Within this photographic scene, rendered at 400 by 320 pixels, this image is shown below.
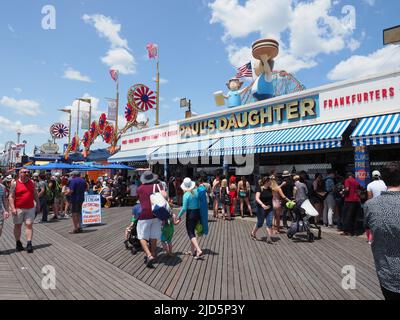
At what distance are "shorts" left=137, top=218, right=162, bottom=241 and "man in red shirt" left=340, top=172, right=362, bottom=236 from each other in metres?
5.90

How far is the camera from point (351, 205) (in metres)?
8.64

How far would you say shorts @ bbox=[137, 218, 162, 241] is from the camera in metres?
5.64

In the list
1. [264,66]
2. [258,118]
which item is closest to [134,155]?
[258,118]

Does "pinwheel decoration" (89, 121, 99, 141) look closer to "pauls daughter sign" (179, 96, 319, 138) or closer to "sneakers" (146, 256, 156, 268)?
"pauls daughter sign" (179, 96, 319, 138)

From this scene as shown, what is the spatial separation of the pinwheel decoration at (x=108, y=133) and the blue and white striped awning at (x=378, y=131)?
22831 millimetres

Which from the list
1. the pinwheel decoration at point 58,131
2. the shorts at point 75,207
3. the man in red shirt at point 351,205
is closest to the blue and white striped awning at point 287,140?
the man in red shirt at point 351,205

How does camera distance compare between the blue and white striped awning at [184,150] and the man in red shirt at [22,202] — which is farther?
the blue and white striped awning at [184,150]

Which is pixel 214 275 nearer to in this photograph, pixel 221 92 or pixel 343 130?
pixel 343 130

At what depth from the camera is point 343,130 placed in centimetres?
986

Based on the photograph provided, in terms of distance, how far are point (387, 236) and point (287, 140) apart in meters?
9.17

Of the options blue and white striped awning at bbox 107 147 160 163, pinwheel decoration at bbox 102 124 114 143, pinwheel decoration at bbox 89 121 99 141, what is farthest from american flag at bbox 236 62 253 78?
pinwheel decoration at bbox 89 121 99 141

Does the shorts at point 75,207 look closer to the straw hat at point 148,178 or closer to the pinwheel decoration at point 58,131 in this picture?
the straw hat at point 148,178

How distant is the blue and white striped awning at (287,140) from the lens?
1006cm
